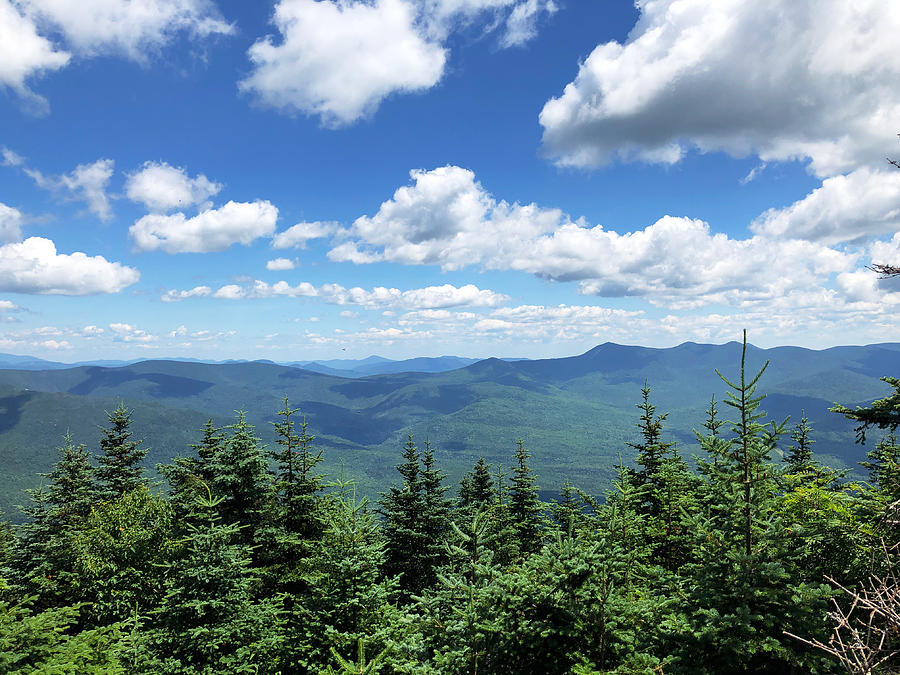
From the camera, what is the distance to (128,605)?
57.4 ft

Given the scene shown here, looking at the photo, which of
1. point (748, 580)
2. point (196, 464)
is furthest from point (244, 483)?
point (748, 580)

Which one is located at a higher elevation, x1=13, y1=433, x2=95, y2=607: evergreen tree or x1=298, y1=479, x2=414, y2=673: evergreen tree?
x1=298, y1=479, x2=414, y2=673: evergreen tree

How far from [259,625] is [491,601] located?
810cm

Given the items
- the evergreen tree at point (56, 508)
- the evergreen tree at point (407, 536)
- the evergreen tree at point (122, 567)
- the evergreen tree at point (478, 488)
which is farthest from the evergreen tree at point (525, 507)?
the evergreen tree at point (56, 508)

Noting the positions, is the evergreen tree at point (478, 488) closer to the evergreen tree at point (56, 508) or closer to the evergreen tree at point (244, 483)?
the evergreen tree at point (244, 483)

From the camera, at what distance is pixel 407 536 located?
31375mm

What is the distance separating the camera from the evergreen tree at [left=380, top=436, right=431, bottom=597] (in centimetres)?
3059

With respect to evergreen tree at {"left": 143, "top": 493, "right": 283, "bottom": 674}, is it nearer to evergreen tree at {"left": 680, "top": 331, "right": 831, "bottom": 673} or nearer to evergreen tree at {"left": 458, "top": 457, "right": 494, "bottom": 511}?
evergreen tree at {"left": 680, "top": 331, "right": 831, "bottom": 673}

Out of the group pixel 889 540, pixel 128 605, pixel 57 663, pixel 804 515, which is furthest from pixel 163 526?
pixel 889 540

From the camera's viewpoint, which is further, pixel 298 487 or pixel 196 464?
pixel 196 464

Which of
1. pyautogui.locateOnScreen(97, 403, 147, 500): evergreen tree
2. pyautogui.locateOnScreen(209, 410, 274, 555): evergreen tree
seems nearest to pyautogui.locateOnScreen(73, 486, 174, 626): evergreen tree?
pyautogui.locateOnScreen(209, 410, 274, 555): evergreen tree

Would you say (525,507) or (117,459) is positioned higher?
(117,459)

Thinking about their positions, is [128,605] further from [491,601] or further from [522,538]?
[522,538]

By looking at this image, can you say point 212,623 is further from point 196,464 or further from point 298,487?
point 196,464
